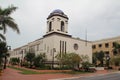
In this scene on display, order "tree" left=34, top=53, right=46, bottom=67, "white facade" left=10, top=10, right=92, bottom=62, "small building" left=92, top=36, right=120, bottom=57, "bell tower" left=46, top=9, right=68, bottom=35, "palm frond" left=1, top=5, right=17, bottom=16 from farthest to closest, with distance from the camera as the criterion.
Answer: "small building" left=92, top=36, right=120, bottom=57
"bell tower" left=46, top=9, right=68, bottom=35
"white facade" left=10, top=10, right=92, bottom=62
"tree" left=34, top=53, right=46, bottom=67
"palm frond" left=1, top=5, right=17, bottom=16

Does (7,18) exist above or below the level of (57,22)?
below

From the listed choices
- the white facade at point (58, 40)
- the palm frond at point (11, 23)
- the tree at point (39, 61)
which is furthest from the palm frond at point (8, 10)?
the white facade at point (58, 40)

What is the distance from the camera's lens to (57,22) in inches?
2239

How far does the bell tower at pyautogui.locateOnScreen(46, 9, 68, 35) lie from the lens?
5688 centimetres

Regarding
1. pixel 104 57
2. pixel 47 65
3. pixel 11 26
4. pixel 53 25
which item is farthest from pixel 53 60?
pixel 11 26

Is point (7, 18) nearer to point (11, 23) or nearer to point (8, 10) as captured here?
point (11, 23)

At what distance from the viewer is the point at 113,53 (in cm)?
7219

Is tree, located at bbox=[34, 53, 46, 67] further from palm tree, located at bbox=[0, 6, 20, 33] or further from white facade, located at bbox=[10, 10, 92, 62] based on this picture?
palm tree, located at bbox=[0, 6, 20, 33]

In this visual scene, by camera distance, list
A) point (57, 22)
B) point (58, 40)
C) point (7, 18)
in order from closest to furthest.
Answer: point (7, 18)
point (58, 40)
point (57, 22)

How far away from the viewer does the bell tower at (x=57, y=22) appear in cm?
5688

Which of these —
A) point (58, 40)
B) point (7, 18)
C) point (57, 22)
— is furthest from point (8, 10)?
point (57, 22)

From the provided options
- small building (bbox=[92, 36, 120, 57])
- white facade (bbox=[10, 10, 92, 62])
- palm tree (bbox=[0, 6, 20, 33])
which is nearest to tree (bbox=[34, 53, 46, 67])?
white facade (bbox=[10, 10, 92, 62])

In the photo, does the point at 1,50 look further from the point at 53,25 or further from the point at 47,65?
the point at 53,25

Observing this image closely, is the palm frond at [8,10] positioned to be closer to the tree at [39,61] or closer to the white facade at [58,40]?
the tree at [39,61]
